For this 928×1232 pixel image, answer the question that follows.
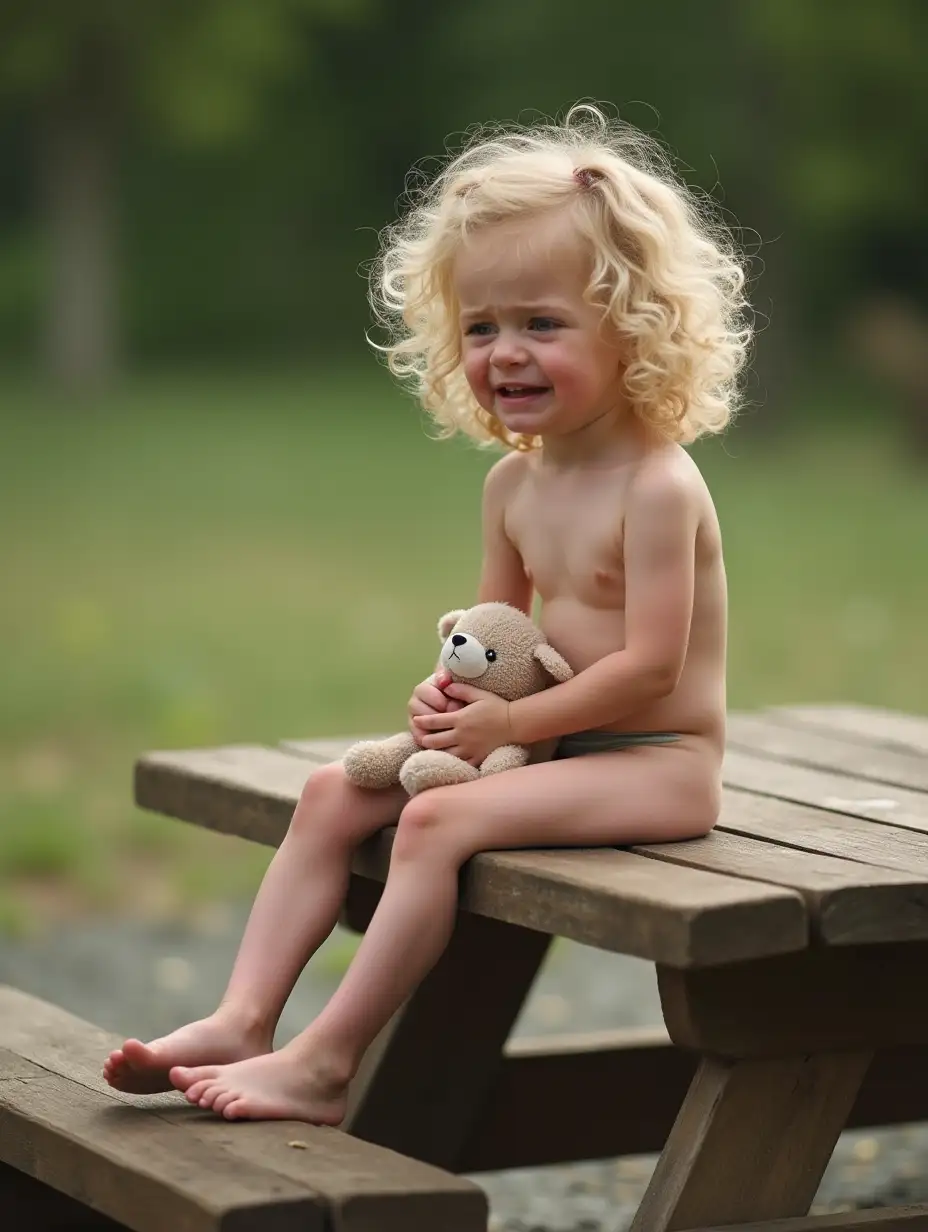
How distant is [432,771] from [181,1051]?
0.44m

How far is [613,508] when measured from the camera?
2.69 m

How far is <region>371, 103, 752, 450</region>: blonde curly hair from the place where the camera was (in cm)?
270

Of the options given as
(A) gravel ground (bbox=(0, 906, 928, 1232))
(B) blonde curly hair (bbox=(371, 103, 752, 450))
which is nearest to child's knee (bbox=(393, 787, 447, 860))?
(B) blonde curly hair (bbox=(371, 103, 752, 450))

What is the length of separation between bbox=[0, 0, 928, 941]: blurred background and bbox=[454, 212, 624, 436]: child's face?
0.71 m

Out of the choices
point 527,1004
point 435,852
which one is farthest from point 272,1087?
point 527,1004

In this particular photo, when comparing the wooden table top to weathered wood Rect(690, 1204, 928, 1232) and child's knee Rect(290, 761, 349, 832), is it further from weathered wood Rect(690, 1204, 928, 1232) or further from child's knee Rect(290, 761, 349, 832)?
weathered wood Rect(690, 1204, 928, 1232)

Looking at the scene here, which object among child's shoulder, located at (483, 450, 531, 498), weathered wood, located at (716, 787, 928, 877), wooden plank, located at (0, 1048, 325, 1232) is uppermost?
child's shoulder, located at (483, 450, 531, 498)

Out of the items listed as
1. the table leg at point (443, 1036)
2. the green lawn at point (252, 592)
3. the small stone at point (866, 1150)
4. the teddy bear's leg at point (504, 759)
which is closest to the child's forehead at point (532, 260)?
the teddy bear's leg at point (504, 759)

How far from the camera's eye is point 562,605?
9.10 feet

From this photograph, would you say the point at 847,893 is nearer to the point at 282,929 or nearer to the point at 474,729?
the point at 474,729

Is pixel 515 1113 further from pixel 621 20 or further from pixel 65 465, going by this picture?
pixel 621 20

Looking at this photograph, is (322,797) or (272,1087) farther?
(322,797)

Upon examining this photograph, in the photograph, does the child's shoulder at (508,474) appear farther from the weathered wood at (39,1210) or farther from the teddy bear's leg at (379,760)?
the weathered wood at (39,1210)

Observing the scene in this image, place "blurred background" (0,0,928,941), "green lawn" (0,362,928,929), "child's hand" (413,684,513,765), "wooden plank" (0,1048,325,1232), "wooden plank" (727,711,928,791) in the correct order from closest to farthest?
"wooden plank" (0,1048,325,1232) < "child's hand" (413,684,513,765) < "wooden plank" (727,711,928,791) < "green lawn" (0,362,928,929) < "blurred background" (0,0,928,941)
